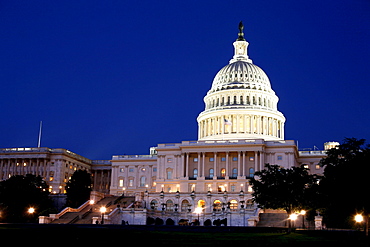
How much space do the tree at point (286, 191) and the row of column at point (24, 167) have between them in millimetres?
79271

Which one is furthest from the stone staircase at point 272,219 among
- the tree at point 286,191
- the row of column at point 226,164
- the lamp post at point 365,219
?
the row of column at point 226,164

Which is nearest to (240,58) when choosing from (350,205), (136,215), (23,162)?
(23,162)

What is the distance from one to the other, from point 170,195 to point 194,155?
23.1 m

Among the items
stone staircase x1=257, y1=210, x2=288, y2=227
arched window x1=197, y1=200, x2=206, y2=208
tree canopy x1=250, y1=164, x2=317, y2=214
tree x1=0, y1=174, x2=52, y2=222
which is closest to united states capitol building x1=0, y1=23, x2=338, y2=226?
arched window x1=197, y1=200, x2=206, y2=208

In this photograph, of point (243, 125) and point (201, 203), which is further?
point (243, 125)

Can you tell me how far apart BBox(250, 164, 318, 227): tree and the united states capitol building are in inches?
903

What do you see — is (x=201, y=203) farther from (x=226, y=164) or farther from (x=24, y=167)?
(x=24, y=167)

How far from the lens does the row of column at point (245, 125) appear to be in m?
136

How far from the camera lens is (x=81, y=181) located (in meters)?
107

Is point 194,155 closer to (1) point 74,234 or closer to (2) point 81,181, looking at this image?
(2) point 81,181

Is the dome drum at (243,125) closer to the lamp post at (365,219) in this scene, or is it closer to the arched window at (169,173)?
the arched window at (169,173)

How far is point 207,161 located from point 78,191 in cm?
3126

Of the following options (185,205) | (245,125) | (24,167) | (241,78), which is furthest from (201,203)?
(24,167)

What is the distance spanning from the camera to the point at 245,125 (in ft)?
446
